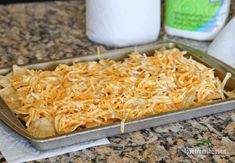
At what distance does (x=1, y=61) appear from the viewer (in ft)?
3.34

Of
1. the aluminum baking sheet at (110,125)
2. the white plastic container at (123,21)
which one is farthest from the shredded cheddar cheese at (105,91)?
the white plastic container at (123,21)

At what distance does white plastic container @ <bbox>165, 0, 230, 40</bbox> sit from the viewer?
3.65ft

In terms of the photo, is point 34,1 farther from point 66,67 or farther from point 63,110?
point 63,110

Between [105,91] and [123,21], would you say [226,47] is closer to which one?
[123,21]

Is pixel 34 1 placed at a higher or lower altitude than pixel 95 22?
lower

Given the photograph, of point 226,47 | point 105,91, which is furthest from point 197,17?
point 105,91

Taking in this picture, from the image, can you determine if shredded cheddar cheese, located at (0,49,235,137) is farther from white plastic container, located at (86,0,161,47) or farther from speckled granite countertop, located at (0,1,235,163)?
white plastic container, located at (86,0,161,47)

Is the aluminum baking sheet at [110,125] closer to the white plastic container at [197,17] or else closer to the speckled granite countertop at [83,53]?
the speckled granite countertop at [83,53]

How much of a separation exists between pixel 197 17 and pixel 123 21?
0.18 meters

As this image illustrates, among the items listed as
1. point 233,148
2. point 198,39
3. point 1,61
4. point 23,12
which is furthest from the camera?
point 23,12

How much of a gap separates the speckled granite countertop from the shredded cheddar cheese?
0.04 metres

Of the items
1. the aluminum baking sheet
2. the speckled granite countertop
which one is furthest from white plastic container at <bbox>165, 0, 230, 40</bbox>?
the aluminum baking sheet

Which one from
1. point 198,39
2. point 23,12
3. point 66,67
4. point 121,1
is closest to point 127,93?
point 66,67

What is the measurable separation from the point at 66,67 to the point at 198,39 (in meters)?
0.40
